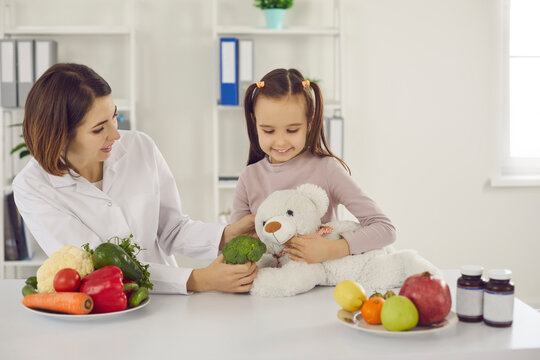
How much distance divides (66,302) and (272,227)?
47 centimetres

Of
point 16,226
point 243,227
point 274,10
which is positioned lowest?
point 16,226

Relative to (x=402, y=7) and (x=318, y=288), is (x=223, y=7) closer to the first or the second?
(x=402, y=7)

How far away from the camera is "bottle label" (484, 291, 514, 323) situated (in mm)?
1159

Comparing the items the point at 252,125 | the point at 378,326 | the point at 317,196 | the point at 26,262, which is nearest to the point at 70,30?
the point at 26,262

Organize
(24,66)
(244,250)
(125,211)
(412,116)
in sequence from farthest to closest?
1. (412,116)
2. (24,66)
3. (125,211)
4. (244,250)

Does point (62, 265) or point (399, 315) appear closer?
point (399, 315)

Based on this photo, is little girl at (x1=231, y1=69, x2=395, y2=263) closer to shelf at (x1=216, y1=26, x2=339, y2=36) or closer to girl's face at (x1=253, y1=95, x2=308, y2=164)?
girl's face at (x1=253, y1=95, x2=308, y2=164)

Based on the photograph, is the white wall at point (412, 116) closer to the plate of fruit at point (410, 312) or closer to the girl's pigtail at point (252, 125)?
the girl's pigtail at point (252, 125)

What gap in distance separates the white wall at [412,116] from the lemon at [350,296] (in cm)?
222

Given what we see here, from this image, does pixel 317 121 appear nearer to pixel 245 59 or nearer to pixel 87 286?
pixel 87 286

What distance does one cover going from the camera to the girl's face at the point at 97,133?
1.55 meters

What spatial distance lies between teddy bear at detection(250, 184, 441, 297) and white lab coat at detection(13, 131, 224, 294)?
20 cm

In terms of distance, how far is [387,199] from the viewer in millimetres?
3473

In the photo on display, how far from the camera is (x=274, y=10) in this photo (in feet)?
10.2
